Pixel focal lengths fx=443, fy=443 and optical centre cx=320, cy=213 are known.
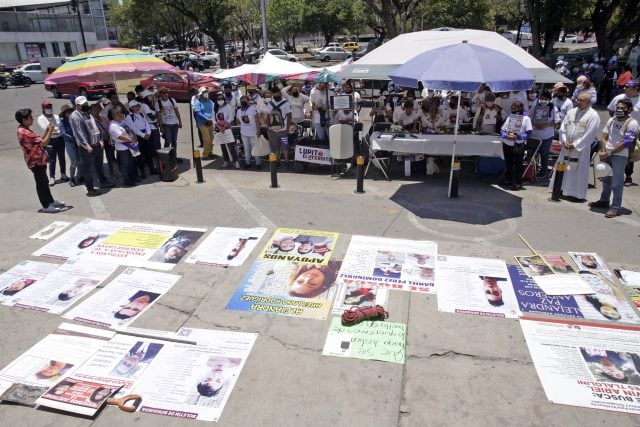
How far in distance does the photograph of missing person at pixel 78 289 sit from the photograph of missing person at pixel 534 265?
17.7 ft

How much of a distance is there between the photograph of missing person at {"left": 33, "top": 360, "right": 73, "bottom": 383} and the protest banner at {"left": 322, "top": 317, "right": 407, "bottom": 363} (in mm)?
2390

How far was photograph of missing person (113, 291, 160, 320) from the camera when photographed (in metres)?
4.90

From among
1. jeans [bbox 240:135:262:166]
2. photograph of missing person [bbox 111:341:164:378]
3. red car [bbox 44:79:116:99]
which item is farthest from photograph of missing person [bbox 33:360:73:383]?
red car [bbox 44:79:116:99]

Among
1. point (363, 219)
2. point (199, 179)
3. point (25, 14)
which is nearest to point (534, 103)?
point (363, 219)

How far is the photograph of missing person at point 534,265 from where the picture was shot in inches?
217

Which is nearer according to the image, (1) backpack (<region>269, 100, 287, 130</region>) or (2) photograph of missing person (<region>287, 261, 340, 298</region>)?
(2) photograph of missing person (<region>287, 261, 340, 298</region>)

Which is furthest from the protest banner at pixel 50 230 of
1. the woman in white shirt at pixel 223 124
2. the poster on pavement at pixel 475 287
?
the poster on pavement at pixel 475 287

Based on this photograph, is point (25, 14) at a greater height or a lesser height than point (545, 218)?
greater

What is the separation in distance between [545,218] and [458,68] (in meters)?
2.87

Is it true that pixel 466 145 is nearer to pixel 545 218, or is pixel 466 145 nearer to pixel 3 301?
pixel 545 218

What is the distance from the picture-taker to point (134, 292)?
209 inches

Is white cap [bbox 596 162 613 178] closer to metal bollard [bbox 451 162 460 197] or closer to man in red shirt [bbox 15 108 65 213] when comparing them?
metal bollard [bbox 451 162 460 197]

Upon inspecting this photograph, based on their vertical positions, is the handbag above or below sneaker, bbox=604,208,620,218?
above

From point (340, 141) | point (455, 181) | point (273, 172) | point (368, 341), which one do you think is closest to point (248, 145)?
point (273, 172)
